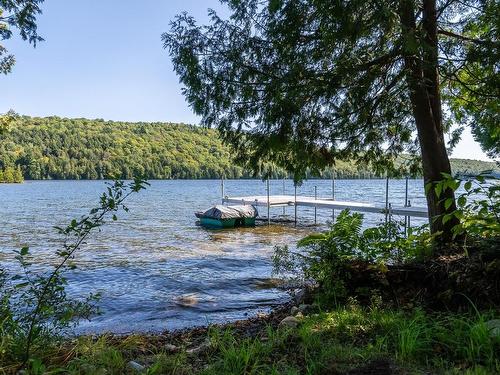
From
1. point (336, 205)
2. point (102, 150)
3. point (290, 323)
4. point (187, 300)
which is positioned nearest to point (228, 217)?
point (336, 205)

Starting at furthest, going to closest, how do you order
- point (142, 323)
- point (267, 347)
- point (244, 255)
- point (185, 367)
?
point (244, 255)
point (142, 323)
point (267, 347)
point (185, 367)

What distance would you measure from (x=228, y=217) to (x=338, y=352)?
840 inches

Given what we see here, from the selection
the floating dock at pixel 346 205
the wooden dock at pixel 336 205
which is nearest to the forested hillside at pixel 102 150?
the wooden dock at pixel 336 205

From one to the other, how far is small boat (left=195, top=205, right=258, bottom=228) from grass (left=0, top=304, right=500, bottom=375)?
2038 cm

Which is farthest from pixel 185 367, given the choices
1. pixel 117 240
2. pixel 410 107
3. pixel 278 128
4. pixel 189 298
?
pixel 117 240

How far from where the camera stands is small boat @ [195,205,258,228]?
79.4 feet

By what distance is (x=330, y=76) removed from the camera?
4.62 meters

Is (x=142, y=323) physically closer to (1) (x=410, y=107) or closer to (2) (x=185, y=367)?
(2) (x=185, y=367)

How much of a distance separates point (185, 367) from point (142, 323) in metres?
4.68

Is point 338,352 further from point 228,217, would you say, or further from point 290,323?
point 228,217

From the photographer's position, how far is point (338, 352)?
296cm

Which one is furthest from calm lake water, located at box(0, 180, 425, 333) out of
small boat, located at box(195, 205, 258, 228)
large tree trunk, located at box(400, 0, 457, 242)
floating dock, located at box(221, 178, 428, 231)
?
large tree trunk, located at box(400, 0, 457, 242)

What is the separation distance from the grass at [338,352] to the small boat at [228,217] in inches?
802

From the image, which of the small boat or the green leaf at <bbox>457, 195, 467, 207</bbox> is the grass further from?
the small boat
